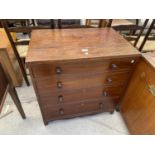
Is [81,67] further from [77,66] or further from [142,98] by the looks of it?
[142,98]

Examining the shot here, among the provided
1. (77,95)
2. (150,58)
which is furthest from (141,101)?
(77,95)

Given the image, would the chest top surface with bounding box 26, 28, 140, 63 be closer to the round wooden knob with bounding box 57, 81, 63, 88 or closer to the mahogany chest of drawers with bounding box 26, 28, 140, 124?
the mahogany chest of drawers with bounding box 26, 28, 140, 124

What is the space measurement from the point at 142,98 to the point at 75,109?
0.61 metres

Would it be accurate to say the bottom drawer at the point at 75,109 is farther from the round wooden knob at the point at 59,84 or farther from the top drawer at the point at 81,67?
the top drawer at the point at 81,67

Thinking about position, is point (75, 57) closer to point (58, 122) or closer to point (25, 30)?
point (25, 30)

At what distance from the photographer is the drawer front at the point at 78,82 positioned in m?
0.88

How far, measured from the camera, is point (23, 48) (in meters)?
1.62

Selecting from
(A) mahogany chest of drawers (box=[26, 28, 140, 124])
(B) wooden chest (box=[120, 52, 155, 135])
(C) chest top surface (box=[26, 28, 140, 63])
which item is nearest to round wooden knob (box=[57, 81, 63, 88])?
(A) mahogany chest of drawers (box=[26, 28, 140, 124])

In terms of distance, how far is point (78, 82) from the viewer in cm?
94
